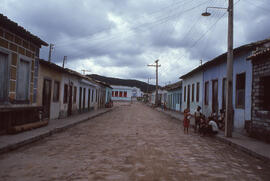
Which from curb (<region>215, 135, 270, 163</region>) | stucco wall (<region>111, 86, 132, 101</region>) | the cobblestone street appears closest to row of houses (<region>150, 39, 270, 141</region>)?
curb (<region>215, 135, 270, 163</region>)

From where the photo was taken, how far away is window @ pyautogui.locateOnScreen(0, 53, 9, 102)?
398 inches

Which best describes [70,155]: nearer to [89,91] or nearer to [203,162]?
[203,162]

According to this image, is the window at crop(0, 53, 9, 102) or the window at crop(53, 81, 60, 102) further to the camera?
the window at crop(53, 81, 60, 102)

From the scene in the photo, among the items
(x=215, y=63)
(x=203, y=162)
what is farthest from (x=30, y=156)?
(x=215, y=63)

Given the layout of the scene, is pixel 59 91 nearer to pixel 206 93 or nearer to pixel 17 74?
pixel 17 74

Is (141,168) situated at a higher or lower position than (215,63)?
lower

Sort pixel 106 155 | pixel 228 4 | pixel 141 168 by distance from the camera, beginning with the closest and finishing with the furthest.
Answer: pixel 141 168 → pixel 106 155 → pixel 228 4

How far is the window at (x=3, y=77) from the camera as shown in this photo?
10117 millimetres

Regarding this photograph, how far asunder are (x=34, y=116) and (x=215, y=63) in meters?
12.1

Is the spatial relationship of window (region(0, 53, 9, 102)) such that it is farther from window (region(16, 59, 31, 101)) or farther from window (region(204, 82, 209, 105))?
window (region(204, 82, 209, 105))

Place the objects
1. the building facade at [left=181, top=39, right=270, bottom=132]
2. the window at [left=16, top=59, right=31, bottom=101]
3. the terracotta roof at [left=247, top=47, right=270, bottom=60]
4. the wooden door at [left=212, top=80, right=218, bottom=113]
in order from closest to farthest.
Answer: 1. the terracotta roof at [left=247, top=47, right=270, bottom=60]
2. the window at [left=16, top=59, right=31, bottom=101]
3. the building facade at [left=181, top=39, right=270, bottom=132]
4. the wooden door at [left=212, top=80, right=218, bottom=113]

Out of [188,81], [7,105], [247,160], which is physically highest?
[188,81]

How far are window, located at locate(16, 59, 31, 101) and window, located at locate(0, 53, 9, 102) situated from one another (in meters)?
0.92

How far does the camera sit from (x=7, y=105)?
10.4 metres
